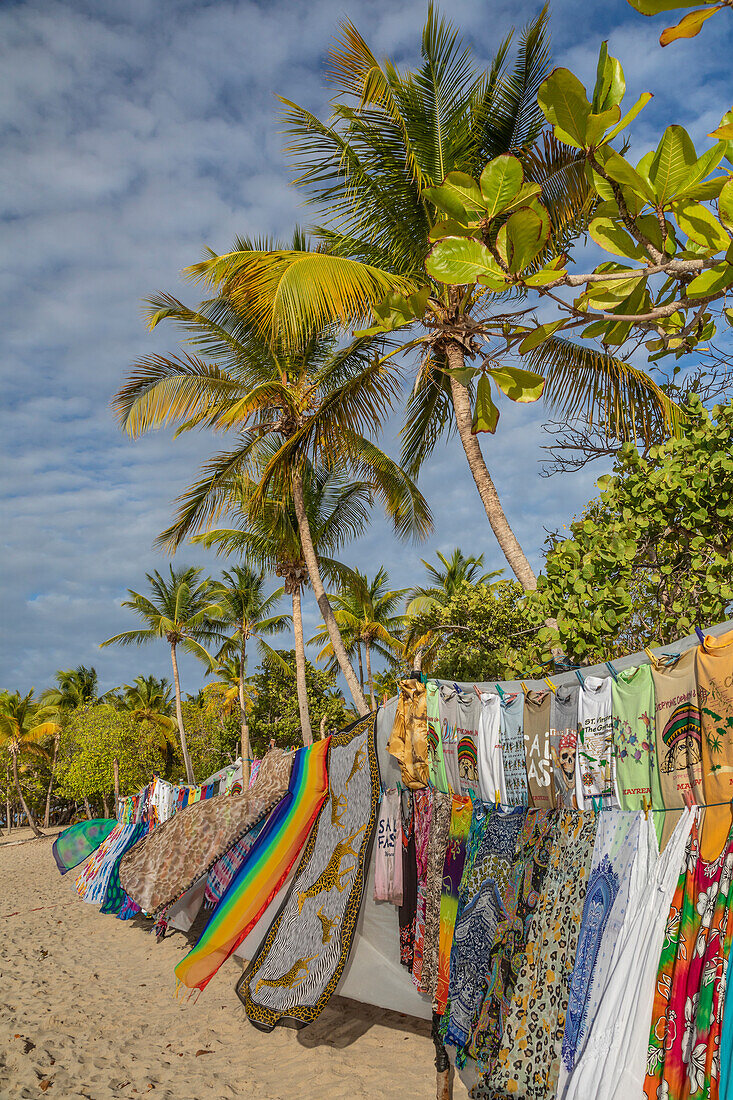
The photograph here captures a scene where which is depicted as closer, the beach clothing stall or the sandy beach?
the beach clothing stall

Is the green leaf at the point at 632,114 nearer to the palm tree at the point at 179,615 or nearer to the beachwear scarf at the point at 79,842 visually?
the beachwear scarf at the point at 79,842

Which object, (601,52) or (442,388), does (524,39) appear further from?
(601,52)

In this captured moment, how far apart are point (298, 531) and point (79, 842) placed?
6.92 m

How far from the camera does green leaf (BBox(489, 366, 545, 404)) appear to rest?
70.9 inches

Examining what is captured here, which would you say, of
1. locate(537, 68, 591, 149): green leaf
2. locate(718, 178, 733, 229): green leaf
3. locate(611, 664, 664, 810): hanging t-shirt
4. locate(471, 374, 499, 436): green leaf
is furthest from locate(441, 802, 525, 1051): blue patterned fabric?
locate(537, 68, 591, 149): green leaf

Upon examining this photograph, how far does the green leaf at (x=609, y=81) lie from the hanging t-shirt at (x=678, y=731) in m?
2.04

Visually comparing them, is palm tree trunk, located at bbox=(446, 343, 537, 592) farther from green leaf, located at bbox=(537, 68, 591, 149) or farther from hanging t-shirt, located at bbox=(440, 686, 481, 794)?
green leaf, located at bbox=(537, 68, 591, 149)

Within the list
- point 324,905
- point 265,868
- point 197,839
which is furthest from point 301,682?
point 324,905

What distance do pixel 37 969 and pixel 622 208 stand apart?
842cm

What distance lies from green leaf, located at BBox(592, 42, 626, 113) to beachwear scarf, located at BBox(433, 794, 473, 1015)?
3.43 meters

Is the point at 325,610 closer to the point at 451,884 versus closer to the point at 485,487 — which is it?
the point at 485,487

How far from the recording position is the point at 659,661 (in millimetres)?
2943

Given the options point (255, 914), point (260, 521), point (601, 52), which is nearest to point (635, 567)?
point (255, 914)

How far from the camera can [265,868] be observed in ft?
17.1
